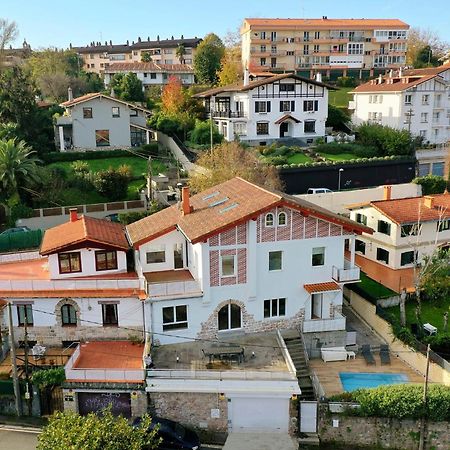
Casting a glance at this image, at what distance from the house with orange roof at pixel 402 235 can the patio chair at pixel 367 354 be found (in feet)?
29.6

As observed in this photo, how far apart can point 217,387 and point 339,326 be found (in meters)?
8.34

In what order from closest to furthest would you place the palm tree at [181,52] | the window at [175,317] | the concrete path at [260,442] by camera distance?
1. the concrete path at [260,442]
2. the window at [175,317]
3. the palm tree at [181,52]

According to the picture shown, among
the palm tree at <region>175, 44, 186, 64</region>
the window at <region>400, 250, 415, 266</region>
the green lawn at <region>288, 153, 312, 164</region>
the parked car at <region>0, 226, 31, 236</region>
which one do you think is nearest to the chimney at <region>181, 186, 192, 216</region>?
the parked car at <region>0, 226, 31, 236</region>

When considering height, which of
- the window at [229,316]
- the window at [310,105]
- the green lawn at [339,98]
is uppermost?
the green lawn at [339,98]

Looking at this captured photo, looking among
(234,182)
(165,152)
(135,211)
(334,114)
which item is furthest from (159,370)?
(334,114)

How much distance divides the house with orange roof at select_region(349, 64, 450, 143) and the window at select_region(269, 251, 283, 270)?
4520cm

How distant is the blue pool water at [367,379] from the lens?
2498cm

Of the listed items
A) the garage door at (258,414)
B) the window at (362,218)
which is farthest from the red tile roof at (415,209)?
the garage door at (258,414)

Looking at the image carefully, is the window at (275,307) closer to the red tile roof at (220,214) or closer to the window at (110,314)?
the red tile roof at (220,214)

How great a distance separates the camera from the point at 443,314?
107 ft

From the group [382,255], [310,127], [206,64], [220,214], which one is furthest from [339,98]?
[220,214]

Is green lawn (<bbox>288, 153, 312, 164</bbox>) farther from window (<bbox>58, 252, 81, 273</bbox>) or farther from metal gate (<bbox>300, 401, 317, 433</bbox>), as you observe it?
metal gate (<bbox>300, 401, 317, 433</bbox>)

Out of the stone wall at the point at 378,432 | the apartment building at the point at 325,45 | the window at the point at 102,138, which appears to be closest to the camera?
the stone wall at the point at 378,432

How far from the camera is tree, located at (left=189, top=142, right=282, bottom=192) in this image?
44.7m
